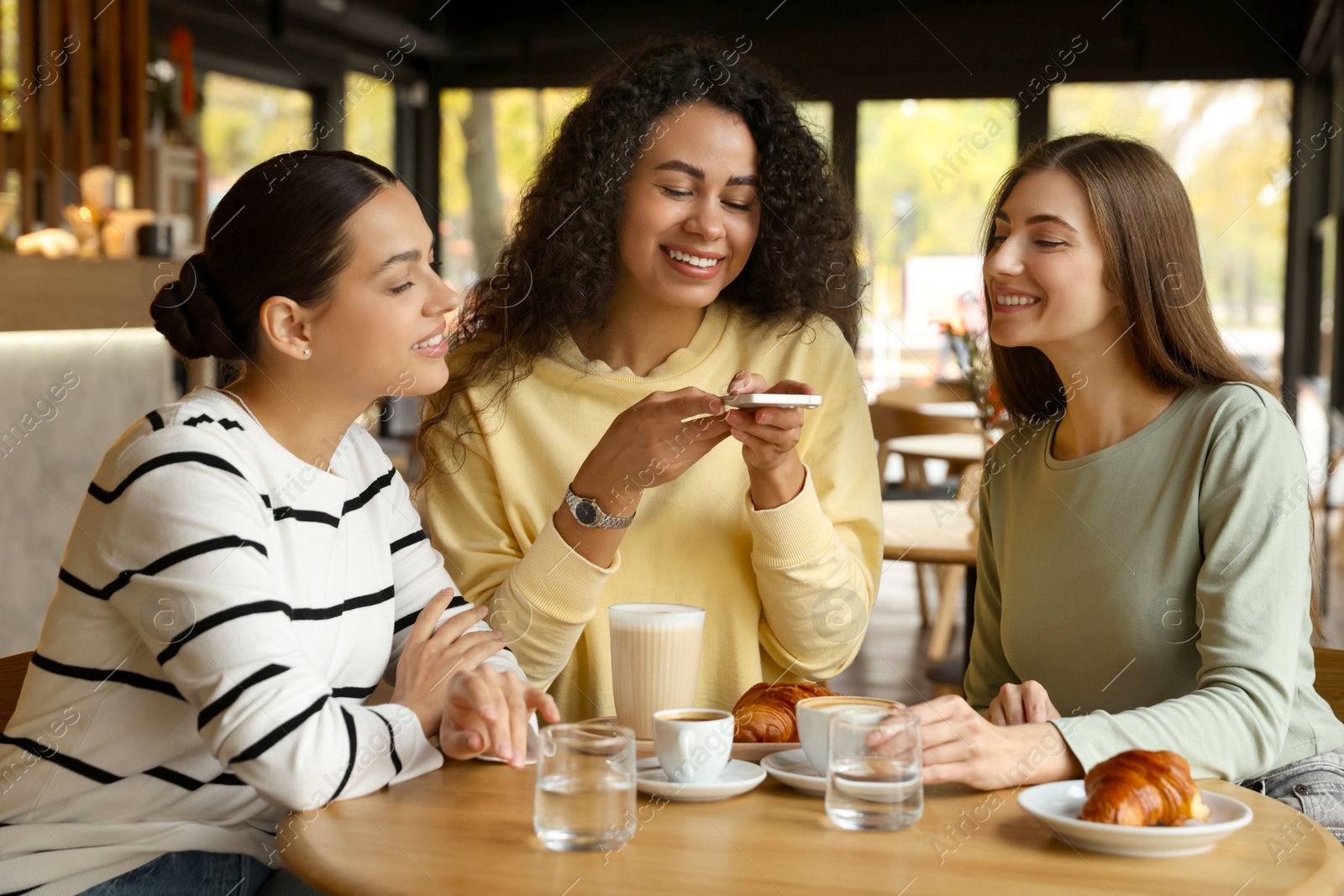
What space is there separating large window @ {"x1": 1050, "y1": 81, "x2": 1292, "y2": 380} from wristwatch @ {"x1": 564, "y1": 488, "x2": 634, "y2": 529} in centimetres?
716

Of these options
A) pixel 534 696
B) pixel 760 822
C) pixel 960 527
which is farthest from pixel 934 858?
pixel 960 527

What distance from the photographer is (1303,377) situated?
27.4 ft

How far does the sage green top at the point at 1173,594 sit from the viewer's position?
1.39 metres

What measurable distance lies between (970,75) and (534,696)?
25.4ft

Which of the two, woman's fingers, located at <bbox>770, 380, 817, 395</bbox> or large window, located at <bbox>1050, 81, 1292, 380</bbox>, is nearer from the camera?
woman's fingers, located at <bbox>770, 380, 817, 395</bbox>

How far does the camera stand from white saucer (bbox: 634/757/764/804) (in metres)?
1.22

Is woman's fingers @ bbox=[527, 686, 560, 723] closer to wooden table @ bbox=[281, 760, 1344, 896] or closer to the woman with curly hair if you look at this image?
wooden table @ bbox=[281, 760, 1344, 896]

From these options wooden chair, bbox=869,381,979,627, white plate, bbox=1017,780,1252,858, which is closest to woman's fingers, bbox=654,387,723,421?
white plate, bbox=1017,780,1252,858

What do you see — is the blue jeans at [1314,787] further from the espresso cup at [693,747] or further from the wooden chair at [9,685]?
the wooden chair at [9,685]

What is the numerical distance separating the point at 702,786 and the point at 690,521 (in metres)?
0.67

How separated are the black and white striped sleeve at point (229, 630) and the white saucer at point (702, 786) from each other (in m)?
0.25

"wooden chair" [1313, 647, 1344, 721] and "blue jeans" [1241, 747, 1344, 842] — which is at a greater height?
"wooden chair" [1313, 647, 1344, 721]

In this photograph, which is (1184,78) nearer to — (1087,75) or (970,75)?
(1087,75)

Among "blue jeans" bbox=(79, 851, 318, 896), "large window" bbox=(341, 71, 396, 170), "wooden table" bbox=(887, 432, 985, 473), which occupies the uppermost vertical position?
"large window" bbox=(341, 71, 396, 170)
